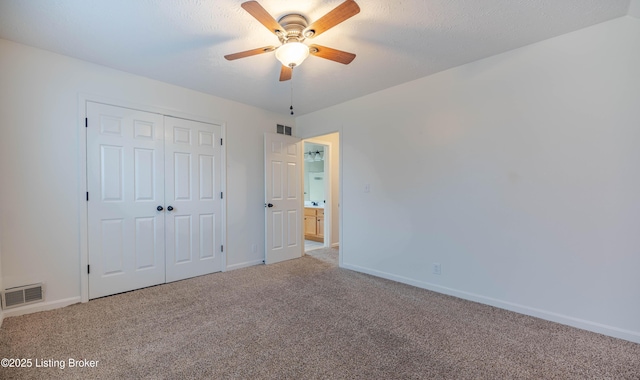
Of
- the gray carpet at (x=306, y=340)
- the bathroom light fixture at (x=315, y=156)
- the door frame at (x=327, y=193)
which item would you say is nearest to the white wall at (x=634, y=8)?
the gray carpet at (x=306, y=340)

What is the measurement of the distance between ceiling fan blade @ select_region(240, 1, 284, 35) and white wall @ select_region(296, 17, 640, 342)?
2047 millimetres

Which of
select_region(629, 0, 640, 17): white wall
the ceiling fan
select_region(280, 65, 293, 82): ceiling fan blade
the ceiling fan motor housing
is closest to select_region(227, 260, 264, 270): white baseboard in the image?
select_region(280, 65, 293, 82): ceiling fan blade

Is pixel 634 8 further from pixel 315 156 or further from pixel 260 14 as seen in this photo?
pixel 315 156

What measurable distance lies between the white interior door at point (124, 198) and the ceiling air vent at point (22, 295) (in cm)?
38

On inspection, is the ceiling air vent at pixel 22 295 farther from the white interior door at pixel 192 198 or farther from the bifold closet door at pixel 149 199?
the white interior door at pixel 192 198

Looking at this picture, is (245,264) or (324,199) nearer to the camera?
(245,264)

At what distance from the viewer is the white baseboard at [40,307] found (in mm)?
2457

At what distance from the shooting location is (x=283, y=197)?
4520 millimetres

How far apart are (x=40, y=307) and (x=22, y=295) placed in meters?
0.19

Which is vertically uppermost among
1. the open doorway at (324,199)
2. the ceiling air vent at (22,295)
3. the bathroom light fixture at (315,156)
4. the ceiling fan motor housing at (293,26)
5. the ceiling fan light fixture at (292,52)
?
the ceiling fan motor housing at (293,26)

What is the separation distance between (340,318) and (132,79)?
342 cm

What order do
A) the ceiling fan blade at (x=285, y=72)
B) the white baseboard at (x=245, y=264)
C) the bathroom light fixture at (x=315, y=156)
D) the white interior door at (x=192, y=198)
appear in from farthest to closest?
the bathroom light fixture at (x=315, y=156)
the white baseboard at (x=245, y=264)
the white interior door at (x=192, y=198)
the ceiling fan blade at (x=285, y=72)

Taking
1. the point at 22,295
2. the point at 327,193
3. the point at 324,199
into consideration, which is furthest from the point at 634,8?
the point at 22,295

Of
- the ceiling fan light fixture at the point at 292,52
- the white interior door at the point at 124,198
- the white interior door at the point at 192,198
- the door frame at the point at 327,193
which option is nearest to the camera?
the ceiling fan light fixture at the point at 292,52
